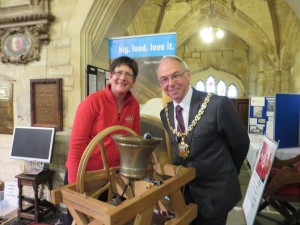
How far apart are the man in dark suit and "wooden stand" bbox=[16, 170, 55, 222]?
201cm

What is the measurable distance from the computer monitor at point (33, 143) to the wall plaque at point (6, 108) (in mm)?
320

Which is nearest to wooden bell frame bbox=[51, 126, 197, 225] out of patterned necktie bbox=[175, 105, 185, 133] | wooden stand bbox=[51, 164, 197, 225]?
wooden stand bbox=[51, 164, 197, 225]

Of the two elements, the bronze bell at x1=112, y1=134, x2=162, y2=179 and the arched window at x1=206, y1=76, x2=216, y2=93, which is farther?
the arched window at x1=206, y1=76, x2=216, y2=93

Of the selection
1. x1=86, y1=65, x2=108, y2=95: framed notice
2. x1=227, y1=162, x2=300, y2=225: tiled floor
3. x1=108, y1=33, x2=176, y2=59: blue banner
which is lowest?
x1=227, y1=162, x2=300, y2=225: tiled floor

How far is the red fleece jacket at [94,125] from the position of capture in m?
1.31

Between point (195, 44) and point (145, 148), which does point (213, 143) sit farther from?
point (195, 44)

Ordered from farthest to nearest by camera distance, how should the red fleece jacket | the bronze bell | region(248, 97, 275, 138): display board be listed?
region(248, 97, 275, 138): display board, the red fleece jacket, the bronze bell

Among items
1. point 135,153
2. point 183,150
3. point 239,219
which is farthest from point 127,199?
point 239,219

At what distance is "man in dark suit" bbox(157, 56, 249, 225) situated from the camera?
1194 millimetres

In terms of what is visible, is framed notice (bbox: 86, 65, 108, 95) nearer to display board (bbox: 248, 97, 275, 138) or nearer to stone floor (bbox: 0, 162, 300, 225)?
stone floor (bbox: 0, 162, 300, 225)

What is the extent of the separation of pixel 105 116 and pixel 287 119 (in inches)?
111

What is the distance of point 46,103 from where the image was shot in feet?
9.41

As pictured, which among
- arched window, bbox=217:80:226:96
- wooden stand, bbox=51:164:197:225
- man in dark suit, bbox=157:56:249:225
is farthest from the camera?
arched window, bbox=217:80:226:96

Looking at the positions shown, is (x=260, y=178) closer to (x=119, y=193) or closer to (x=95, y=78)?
(x=119, y=193)
